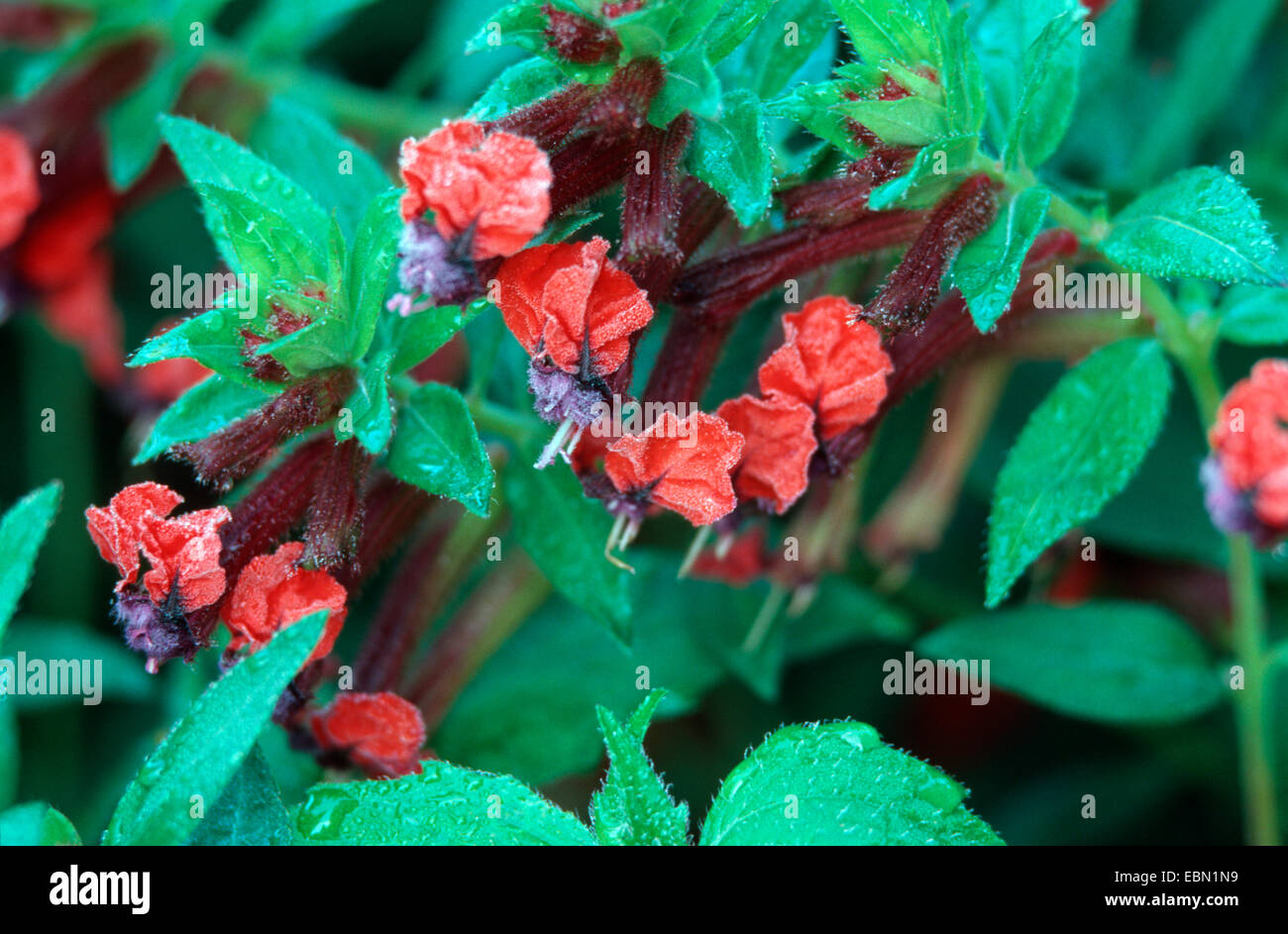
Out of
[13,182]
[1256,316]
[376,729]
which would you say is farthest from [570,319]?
[13,182]

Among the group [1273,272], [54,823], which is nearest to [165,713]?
[54,823]

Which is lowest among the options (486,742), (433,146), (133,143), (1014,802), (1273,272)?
(1014,802)

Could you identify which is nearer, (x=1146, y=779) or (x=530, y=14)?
(x=530, y=14)

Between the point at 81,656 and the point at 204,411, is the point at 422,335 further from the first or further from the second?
the point at 81,656

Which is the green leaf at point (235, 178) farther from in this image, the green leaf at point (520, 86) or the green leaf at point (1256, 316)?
the green leaf at point (1256, 316)

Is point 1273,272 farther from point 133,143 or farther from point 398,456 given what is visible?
point 133,143

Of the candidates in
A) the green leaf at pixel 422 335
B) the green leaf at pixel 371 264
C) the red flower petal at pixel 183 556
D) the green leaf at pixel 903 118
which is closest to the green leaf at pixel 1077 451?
the green leaf at pixel 903 118
